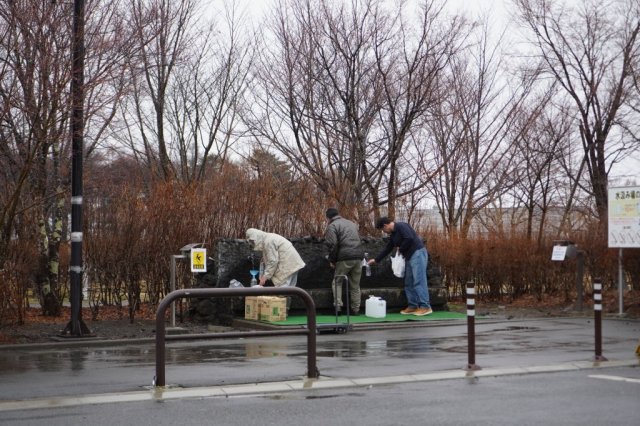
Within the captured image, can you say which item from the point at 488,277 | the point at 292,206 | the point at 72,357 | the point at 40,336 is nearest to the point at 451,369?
the point at 72,357

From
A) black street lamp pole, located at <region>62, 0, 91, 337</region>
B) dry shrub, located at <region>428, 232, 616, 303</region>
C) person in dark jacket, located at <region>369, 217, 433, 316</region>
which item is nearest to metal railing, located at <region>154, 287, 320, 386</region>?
black street lamp pole, located at <region>62, 0, 91, 337</region>

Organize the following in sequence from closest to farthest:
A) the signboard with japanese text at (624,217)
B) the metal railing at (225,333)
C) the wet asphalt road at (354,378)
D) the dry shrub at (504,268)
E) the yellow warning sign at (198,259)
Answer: the wet asphalt road at (354,378), the metal railing at (225,333), the yellow warning sign at (198,259), the signboard with japanese text at (624,217), the dry shrub at (504,268)

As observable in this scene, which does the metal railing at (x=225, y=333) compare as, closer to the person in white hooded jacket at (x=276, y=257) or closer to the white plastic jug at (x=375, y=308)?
the person in white hooded jacket at (x=276, y=257)

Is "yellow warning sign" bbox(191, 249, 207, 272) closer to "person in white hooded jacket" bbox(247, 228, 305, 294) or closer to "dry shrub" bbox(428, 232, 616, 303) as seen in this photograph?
"person in white hooded jacket" bbox(247, 228, 305, 294)

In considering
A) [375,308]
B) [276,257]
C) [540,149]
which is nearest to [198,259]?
[276,257]

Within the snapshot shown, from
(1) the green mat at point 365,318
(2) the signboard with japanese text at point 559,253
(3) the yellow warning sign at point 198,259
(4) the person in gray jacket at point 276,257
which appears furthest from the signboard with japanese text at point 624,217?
(3) the yellow warning sign at point 198,259

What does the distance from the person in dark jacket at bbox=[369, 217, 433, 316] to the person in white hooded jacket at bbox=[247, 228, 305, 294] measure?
1738mm

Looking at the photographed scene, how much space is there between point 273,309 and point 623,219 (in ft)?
23.5

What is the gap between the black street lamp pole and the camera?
13711 millimetres

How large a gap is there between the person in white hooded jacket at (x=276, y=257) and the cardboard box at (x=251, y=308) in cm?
48

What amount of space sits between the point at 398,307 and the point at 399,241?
1850mm

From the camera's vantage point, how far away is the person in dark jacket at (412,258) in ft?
58.3

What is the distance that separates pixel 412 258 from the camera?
58.7 ft

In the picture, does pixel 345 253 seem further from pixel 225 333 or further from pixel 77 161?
pixel 225 333
